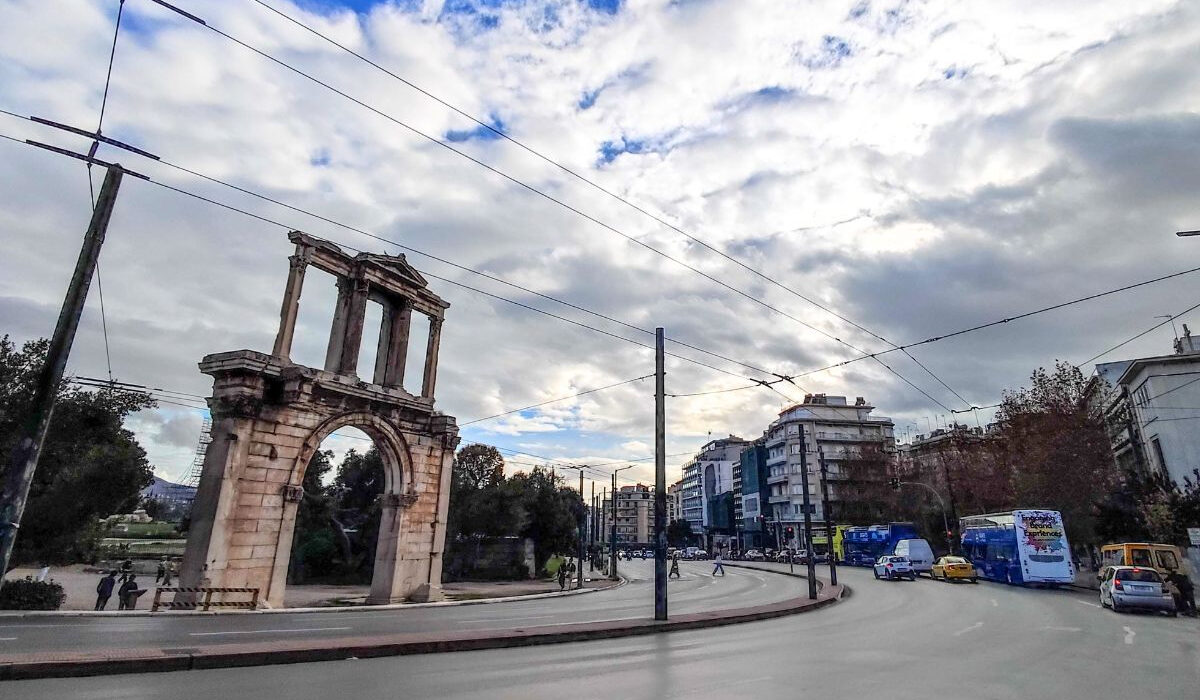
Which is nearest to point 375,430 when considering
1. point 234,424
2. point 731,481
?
point 234,424

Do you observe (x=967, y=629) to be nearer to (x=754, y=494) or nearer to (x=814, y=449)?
(x=814, y=449)

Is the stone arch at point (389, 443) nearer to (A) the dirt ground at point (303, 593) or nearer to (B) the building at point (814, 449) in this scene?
(A) the dirt ground at point (303, 593)

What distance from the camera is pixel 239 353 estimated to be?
2031 cm

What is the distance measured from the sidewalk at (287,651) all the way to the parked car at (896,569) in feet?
81.4

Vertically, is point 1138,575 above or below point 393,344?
below

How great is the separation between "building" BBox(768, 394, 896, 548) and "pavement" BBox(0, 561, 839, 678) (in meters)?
67.6

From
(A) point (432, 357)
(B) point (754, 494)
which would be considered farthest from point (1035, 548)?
(B) point (754, 494)

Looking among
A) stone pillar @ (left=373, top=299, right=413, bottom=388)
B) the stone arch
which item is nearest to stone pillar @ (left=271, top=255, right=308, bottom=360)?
the stone arch

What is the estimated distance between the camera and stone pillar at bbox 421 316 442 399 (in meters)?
27.8

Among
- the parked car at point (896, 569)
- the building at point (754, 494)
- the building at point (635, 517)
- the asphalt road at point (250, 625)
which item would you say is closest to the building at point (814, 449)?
the building at point (754, 494)

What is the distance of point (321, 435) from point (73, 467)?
10.6 metres

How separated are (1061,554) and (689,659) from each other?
27.1m

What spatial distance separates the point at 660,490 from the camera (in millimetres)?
15859

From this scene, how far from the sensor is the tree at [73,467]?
2212 cm
